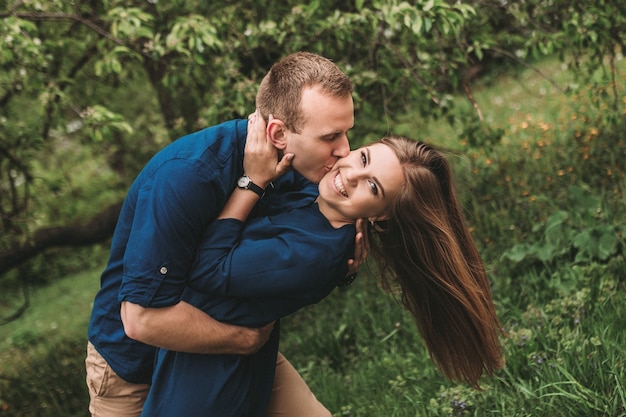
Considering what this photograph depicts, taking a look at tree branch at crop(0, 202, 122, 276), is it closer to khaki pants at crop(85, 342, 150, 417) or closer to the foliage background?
the foliage background

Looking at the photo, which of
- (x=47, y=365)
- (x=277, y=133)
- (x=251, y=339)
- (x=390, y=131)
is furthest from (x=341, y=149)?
(x=47, y=365)

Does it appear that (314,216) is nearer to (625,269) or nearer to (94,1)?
(625,269)

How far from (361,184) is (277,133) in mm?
358

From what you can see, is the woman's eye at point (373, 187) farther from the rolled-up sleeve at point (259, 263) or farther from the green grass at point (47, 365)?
the green grass at point (47, 365)

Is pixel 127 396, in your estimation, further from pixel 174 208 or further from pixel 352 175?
pixel 352 175

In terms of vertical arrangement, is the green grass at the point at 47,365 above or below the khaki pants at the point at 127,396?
below

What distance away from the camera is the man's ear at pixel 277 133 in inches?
97.0

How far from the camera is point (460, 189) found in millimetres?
5793

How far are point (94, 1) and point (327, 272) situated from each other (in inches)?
155

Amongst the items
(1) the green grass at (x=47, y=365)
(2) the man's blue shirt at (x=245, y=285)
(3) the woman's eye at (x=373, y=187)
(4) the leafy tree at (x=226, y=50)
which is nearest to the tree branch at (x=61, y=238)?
(4) the leafy tree at (x=226, y=50)

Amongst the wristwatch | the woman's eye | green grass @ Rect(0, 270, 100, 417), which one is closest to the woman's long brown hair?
the woman's eye

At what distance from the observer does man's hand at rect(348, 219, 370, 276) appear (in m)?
2.52

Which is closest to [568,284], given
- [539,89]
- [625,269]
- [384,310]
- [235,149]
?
[625,269]

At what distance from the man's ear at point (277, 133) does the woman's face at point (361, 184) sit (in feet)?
0.69
